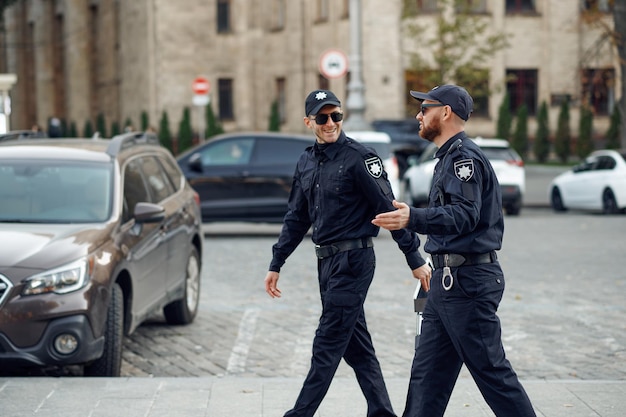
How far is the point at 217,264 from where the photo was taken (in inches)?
635

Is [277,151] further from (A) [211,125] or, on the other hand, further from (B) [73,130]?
(B) [73,130]

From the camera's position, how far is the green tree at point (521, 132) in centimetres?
4388

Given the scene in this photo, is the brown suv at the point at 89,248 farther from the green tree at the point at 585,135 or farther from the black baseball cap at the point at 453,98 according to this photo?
the green tree at the point at 585,135

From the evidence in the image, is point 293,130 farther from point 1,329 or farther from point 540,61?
point 1,329

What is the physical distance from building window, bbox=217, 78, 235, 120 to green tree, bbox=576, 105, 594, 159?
15788mm

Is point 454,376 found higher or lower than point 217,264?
higher

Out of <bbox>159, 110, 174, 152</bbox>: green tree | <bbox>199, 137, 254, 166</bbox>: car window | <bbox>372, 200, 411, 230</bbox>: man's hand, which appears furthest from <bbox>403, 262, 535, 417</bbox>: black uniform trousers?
<bbox>159, 110, 174, 152</bbox>: green tree

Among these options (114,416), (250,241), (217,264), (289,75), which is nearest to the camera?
(114,416)

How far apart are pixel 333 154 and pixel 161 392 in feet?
6.77

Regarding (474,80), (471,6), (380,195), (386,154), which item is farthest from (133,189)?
(471,6)

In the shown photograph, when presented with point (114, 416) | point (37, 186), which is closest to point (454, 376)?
point (114, 416)

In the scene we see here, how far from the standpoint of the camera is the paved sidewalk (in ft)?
23.6

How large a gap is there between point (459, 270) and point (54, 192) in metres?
4.65

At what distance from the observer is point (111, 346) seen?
8.46m
